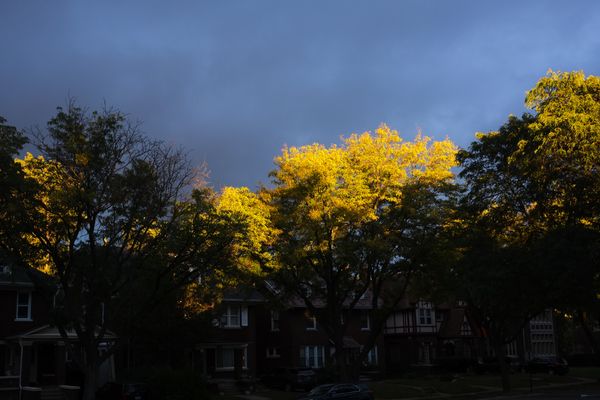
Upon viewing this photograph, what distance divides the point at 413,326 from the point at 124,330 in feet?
145

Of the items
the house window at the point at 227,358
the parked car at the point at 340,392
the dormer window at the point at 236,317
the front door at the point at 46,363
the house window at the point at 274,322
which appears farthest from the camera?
the house window at the point at 274,322

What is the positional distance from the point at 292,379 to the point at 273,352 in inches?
457

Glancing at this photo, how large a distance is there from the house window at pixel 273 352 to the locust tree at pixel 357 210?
814 inches

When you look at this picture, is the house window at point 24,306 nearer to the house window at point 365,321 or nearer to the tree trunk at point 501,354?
the tree trunk at point 501,354

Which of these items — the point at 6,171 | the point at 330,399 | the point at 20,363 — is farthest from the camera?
the point at 20,363

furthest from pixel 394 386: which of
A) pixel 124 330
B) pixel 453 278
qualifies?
pixel 124 330

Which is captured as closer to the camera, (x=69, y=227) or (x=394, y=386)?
(x=69, y=227)

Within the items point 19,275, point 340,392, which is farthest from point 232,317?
point 340,392

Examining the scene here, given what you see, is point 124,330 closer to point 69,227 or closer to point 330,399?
point 69,227

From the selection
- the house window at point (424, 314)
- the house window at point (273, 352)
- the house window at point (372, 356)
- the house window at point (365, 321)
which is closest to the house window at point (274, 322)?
the house window at point (273, 352)

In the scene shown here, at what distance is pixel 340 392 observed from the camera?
94.7 ft

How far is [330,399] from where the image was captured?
92.7 feet

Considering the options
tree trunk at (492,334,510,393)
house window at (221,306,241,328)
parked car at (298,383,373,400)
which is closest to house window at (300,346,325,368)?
house window at (221,306,241,328)

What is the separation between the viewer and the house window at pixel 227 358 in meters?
47.1
